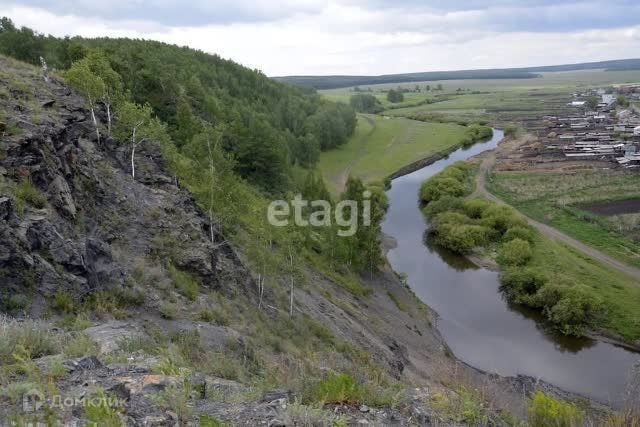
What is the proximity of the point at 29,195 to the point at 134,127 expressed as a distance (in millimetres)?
10619

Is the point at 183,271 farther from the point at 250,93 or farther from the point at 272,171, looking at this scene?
the point at 250,93

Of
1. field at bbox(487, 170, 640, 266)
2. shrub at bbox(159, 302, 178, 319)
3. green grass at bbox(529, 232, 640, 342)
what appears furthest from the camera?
field at bbox(487, 170, 640, 266)

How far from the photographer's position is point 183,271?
19.1 meters

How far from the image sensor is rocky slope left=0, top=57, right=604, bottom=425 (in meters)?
8.18

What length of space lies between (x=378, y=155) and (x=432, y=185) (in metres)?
29.6

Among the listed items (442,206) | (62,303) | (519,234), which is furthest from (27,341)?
(442,206)

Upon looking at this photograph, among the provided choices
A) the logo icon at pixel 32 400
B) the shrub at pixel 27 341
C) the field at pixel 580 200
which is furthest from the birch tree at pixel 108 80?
the field at pixel 580 200

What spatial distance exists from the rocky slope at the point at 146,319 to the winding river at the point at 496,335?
4165 millimetres

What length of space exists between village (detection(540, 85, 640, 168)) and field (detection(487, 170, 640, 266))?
14533mm

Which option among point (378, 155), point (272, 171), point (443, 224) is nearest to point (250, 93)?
point (378, 155)

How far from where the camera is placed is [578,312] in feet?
109

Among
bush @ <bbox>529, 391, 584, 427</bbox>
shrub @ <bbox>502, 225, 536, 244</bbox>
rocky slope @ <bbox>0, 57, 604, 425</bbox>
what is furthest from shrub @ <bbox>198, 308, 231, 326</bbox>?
shrub @ <bbox>502, 225, 536, 244</bbox>

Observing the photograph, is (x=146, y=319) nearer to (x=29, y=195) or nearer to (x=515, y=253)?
(x=29, y=195)

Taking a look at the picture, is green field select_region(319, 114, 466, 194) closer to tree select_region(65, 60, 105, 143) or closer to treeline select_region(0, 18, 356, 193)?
treeline select_region(0, 18, 356, 193)
